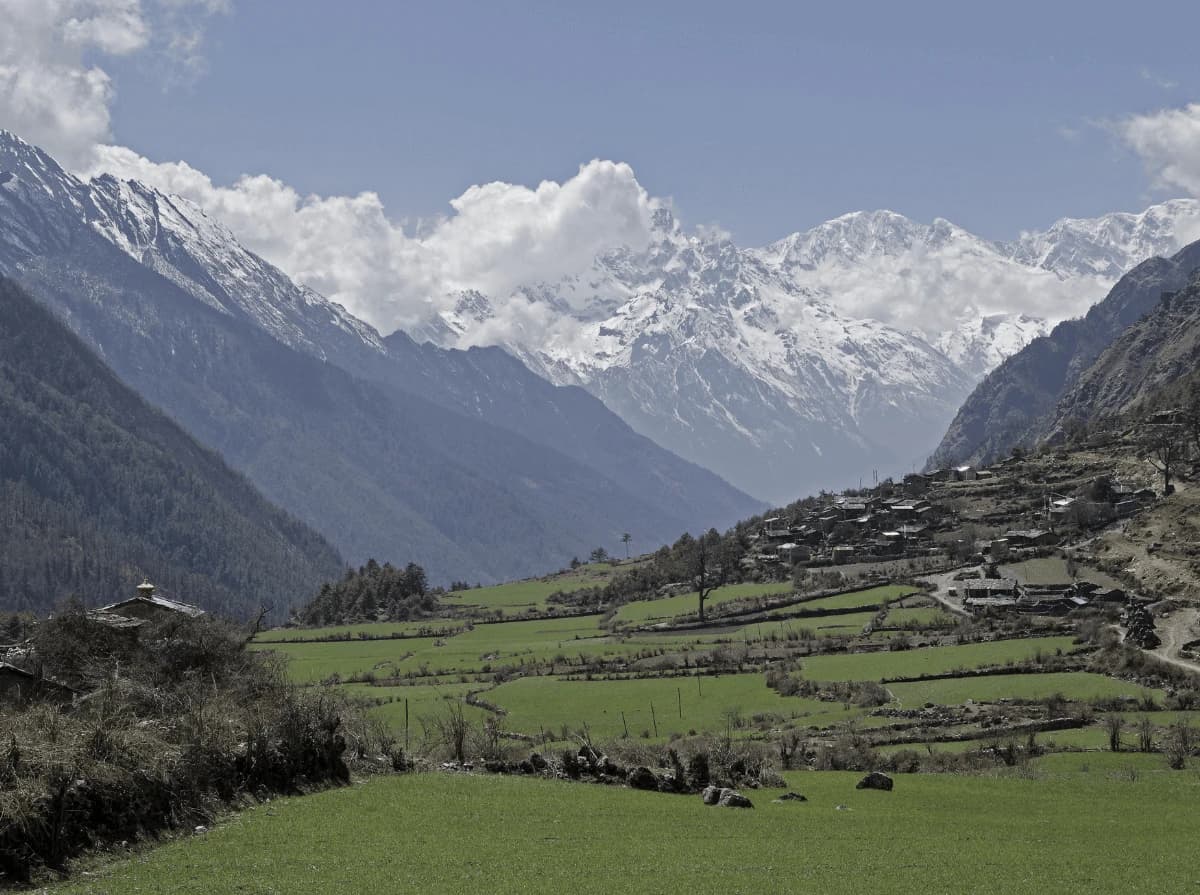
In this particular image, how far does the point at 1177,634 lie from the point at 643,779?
6470 centimetres

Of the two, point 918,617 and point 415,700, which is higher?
point 918,617

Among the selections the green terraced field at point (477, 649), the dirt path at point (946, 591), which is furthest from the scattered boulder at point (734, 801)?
the dirt path at point (946, 591)

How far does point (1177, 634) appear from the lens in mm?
96000

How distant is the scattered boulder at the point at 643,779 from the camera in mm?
46688

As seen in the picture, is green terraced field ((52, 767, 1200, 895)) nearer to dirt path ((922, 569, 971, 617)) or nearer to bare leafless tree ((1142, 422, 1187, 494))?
dirt path ((922, 569, 971, 617))

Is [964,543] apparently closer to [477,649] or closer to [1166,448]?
[1166,448]

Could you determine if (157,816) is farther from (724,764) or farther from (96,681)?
(724,764)

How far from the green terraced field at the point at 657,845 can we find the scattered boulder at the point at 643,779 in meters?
0.85

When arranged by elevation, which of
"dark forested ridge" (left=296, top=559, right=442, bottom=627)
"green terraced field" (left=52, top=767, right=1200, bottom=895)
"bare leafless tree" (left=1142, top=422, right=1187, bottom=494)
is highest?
"bare leafless tree" (left=1142, top=422, right=1187, bottom=494)

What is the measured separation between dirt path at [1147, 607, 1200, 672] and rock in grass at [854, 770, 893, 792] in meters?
42.0

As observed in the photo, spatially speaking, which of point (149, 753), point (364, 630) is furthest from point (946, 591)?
point (149, 753)

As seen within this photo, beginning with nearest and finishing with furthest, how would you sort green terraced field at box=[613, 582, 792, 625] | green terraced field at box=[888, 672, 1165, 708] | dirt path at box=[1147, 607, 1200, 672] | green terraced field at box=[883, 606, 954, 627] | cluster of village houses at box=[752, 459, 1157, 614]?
green terraced field at box=[888, 672, 1165, 708]
dirt path at box=[1147, 607, 1200, 672]
green terraced field at box=[883, 606, 954, 627]
cluster of village houses at box=[752, 459, 1157, 614]
green terraced field at box=[613, 582, 792, 625]

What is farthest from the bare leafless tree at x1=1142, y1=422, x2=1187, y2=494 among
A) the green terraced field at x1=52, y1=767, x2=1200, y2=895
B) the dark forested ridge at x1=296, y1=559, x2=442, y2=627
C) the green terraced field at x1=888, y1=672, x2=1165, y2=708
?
the green terraced field at x1=52, y1=767, x2=1200, y2=895

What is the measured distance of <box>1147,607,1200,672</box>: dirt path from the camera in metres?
86.1
